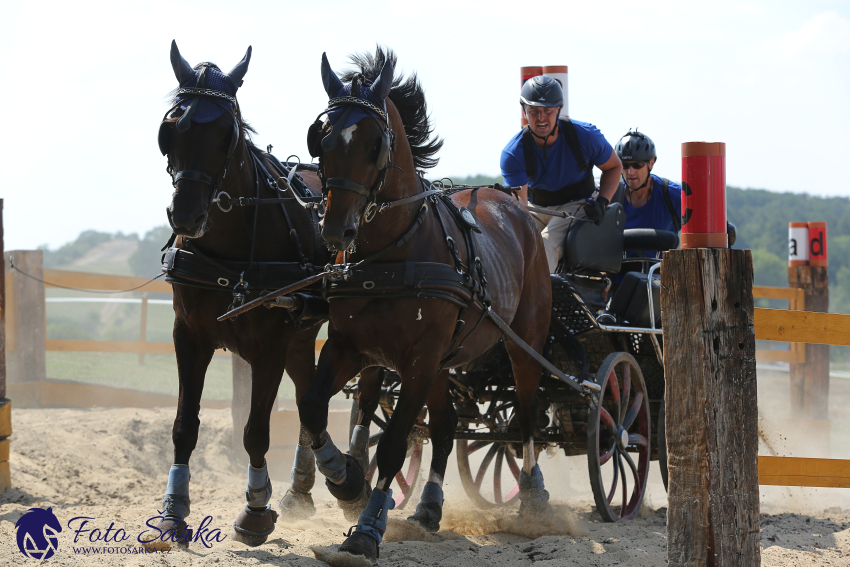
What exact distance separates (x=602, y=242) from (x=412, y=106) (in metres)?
1.83

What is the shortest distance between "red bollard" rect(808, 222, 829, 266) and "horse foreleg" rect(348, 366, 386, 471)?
621 centimetres

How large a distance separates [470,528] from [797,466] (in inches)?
71.4

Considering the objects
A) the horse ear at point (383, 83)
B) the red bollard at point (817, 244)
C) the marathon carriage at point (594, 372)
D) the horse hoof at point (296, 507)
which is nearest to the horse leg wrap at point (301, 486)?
the horse hoof at point (296, 507)

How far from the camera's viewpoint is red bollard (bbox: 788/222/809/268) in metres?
8.90

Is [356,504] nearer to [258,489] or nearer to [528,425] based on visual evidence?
[258,489]

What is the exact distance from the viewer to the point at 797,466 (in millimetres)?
4277

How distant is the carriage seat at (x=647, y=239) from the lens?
5.44 m

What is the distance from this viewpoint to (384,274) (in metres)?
3.51

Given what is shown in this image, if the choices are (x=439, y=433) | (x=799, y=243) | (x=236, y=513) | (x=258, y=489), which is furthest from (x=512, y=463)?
(x=799, y=243)

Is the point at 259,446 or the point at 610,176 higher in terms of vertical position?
the point at 610,176

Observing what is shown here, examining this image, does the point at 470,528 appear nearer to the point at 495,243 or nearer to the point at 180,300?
the point at 495,243

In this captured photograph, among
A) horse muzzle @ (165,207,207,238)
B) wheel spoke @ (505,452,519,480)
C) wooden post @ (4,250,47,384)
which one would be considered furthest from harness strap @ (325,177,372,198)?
wooden post @ (4,250,47,384)

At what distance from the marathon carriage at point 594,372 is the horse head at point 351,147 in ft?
6.66

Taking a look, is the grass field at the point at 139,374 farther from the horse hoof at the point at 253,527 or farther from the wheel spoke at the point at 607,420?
the horse hoof at the point at 253,527
